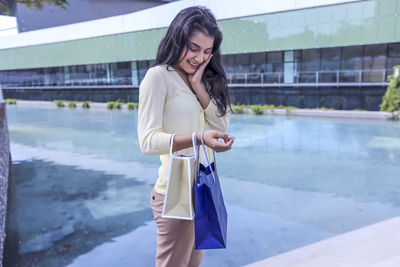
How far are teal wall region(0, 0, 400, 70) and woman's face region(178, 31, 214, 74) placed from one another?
15.3 m

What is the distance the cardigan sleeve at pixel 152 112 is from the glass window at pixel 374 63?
15.8 metres

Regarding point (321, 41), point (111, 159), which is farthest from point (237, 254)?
point (321, 41)

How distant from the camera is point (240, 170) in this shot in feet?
20.9

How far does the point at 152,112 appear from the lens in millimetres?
1480

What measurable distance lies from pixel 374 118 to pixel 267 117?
4098 millimetres

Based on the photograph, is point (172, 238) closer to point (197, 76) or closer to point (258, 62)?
point (197, 76)

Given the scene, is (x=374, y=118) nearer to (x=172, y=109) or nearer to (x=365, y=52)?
(x=365, y=52)

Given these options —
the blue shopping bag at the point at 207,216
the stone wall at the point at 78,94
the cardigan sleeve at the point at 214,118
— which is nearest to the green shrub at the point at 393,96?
the cardigan sleeve at the point at 214,118

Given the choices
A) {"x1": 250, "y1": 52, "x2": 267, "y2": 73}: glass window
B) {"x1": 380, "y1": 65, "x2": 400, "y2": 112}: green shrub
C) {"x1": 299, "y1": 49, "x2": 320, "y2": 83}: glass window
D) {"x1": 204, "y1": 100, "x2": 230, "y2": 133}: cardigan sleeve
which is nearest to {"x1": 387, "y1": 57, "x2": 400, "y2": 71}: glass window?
{"x1": 380, "y1": 65, "x2": 400, "y2": 112}: green shrub

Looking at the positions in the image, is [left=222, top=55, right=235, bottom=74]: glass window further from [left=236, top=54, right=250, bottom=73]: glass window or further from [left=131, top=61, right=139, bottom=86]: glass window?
[left=131, top=61, right=139, bottom=86]: glass window

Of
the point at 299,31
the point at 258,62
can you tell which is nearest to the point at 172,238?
the point at 299,31

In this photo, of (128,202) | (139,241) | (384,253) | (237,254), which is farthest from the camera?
(128,202)

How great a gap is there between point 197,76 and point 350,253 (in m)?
1.98

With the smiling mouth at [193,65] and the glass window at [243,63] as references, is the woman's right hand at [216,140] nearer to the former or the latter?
the smiling mouth at [193,65]
